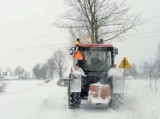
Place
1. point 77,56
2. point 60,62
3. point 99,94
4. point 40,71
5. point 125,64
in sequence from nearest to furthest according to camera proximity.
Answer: point 99,94
point 77,56
point 125,64
point 60,62
point 40,71

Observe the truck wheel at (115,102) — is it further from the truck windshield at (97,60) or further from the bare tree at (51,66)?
the bare tree at (51,66)

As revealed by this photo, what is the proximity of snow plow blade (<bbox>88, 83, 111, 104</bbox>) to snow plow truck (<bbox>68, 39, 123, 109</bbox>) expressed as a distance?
0.52 m

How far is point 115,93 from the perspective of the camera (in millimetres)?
14062

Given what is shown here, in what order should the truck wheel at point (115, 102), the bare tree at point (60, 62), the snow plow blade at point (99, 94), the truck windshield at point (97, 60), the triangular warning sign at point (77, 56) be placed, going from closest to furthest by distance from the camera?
the snow plow blade at point (99, 94)
the triangular warning sign at point (77, 56)
the truck wheel at point (115, 102)
the truck windshield at point (97, 60)
the bare tree at point (60, 62)

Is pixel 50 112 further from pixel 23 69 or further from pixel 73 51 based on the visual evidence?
pixel 23 69

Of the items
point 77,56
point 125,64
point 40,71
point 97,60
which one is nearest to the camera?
point 77,56

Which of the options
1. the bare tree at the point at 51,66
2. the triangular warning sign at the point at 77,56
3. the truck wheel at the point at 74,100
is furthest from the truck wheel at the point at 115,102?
the bare tree at the point at 51,66

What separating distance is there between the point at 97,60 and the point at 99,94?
2.14 metres

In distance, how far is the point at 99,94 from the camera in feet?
43.0

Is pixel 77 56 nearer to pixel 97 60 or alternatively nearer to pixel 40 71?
pixel 97 60

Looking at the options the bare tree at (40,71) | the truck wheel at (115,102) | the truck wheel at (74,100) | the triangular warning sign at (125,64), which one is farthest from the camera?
the bare tree at (40,71)

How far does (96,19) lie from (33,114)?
612 inches

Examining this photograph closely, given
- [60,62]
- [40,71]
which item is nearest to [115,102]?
[60,62]

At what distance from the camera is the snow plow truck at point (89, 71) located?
1388 centimetres
